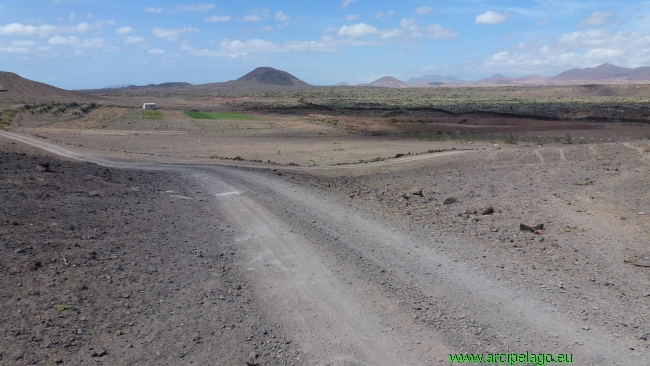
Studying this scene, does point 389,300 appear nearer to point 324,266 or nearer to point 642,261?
point 324,266

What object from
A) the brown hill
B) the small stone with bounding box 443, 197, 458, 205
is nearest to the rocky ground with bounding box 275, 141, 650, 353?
the small stone with bounding box 443, 197, 458, 205

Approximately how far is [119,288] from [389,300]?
3474mm

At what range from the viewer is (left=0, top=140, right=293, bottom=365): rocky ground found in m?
5.12

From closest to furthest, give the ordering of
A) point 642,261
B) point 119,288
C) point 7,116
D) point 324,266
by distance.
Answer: point 119,288
point 642,261
point 324,266
point 7,116

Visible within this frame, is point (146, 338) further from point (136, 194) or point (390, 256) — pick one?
point (136, 194)

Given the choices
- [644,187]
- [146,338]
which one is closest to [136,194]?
[146,338]

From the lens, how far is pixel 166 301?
6371 mm

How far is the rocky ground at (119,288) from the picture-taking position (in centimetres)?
512

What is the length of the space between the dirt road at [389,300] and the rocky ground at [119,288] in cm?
43

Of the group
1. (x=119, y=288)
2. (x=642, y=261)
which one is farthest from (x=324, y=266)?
(x=642, y=261)

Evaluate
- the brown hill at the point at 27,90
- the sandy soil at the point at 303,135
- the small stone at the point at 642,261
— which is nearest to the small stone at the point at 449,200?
the small stone at the point at 642,261

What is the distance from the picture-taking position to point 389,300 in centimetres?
646

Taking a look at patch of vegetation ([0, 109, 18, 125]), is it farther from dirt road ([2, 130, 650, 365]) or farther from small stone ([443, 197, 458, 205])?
dirt road ([2, 130, 650, 365])

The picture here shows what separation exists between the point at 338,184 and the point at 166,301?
10.3 m
